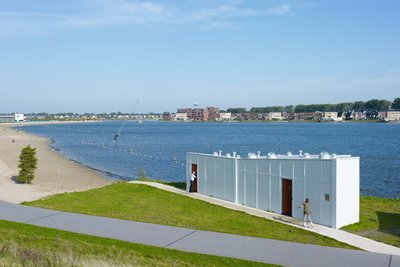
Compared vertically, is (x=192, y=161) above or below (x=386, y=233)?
above

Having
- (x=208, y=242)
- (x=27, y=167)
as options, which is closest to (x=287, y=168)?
(x=208, y=242)

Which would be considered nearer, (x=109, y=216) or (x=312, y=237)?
(x=312, y=237)

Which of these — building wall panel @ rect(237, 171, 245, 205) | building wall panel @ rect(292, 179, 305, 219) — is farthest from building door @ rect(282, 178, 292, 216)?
building wall panel @ rect(237, 171, 245, 205)

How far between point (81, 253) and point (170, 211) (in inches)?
322

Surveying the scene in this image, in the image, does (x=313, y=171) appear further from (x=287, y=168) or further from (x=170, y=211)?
(x=170, y=211)

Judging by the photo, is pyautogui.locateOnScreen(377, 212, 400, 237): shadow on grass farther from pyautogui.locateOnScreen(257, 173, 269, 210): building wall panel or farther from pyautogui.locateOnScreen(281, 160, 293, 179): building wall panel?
pyautogui.locateOnScreen(257, 173, 269, 210): building wall panel

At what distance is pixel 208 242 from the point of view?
1415 cm

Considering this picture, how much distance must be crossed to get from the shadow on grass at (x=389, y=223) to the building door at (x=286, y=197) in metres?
3.71

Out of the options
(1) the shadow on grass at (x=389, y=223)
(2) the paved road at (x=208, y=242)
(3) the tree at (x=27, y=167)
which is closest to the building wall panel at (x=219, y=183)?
(1) the shadow on grass at (x=389, y=223)

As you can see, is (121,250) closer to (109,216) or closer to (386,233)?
(109,216)

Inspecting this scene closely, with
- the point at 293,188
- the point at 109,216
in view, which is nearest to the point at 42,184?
the point at 109,216

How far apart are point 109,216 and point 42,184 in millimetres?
22897

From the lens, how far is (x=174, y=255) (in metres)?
12.4

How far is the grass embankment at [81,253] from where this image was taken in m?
10.7
